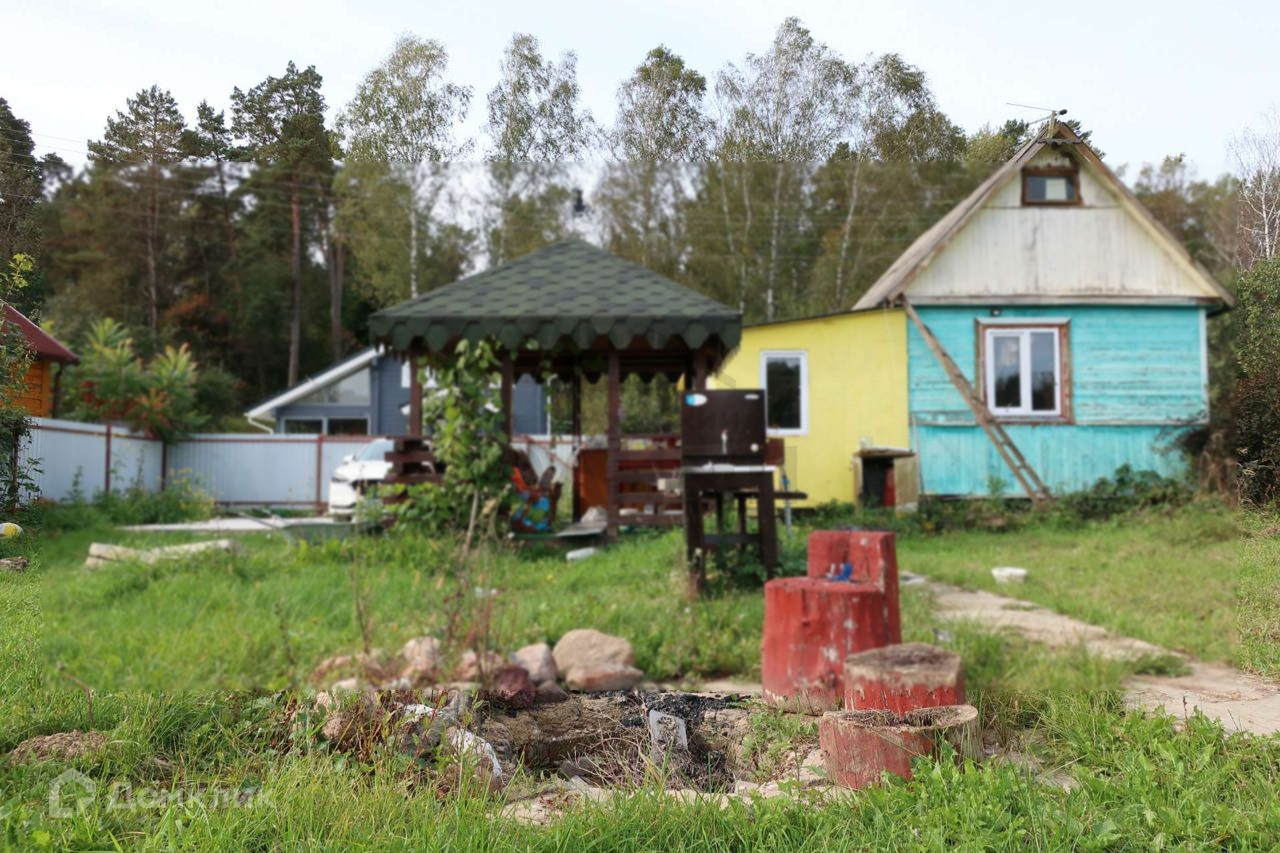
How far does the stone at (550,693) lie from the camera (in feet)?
10.8

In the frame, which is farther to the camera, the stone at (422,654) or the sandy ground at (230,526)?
the stone at (422,654)

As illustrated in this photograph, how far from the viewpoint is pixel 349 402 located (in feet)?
12.4

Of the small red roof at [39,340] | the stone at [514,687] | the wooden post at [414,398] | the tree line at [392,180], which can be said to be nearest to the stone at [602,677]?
the stone at [514,687]

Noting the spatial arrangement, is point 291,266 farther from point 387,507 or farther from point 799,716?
point 387,507

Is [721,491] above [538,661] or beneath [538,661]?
above

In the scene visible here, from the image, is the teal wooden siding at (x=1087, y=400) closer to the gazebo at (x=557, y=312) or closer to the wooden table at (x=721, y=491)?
the wooden table at (x=721, y=491)

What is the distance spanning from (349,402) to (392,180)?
65.4 inches

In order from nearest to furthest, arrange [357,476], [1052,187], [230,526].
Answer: [1052,187] < [230,526] < [357,476]

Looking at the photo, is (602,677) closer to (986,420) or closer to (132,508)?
(132,508)

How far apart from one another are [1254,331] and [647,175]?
150 cm

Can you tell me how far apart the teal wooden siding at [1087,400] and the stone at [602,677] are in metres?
3.16

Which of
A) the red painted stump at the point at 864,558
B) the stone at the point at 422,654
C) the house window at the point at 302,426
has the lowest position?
the stone at the point at 422,654

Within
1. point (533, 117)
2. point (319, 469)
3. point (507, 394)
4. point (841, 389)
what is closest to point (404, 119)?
point (533, 117)

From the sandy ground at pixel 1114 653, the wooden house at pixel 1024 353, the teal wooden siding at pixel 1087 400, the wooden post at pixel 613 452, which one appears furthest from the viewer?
the wooden post at pixel 613 452
